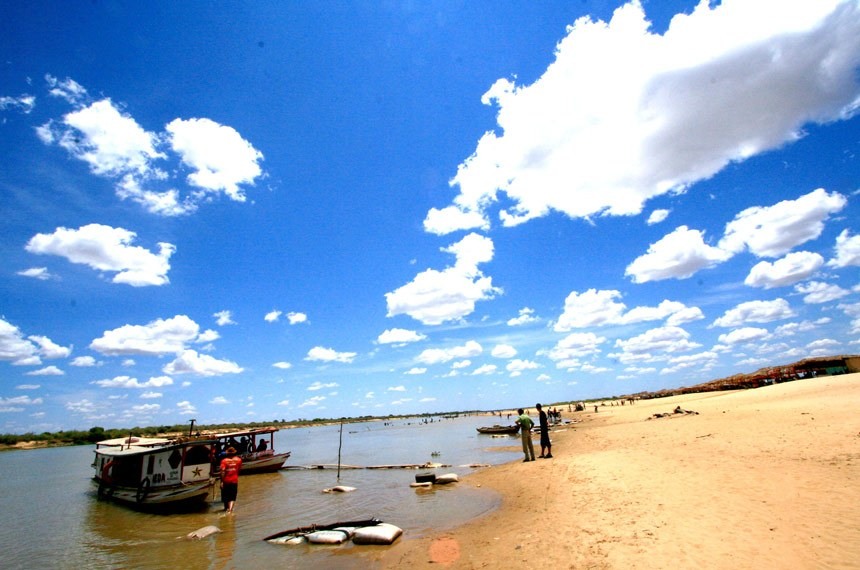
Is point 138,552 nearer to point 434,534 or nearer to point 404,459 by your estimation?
point 434,534

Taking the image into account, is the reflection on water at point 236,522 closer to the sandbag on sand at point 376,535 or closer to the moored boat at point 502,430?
the sandbag on sand at point 376,535

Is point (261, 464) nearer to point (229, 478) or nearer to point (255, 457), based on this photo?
point (255, 457)

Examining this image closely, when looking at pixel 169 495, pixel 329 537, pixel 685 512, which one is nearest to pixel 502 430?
pixel 169 495

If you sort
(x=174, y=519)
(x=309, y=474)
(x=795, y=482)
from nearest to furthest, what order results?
(x=795, y=482), (x=174, y=519), (x=309, y=474)

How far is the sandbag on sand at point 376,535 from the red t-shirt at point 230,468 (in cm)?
784

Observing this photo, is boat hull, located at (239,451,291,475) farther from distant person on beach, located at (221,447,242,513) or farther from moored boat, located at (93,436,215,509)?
distant person on beach, located at (221,447,242,513)

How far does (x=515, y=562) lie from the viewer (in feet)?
28.2

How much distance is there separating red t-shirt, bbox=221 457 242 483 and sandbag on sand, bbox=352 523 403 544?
7839 mm

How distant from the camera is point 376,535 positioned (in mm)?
11922

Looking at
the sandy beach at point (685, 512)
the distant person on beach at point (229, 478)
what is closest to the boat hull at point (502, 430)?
the sandy beach at point (685, 512)

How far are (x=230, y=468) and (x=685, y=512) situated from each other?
16.9m

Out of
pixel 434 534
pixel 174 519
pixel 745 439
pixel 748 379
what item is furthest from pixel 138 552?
pixel 748 379

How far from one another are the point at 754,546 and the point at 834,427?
14536mm

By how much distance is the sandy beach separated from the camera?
23.9 ft
